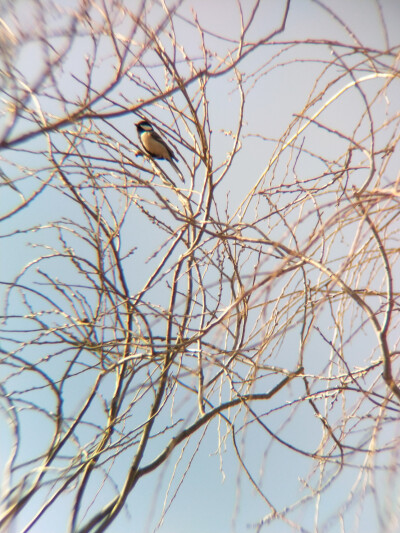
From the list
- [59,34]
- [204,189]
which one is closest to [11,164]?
[59,34]

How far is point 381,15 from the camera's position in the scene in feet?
3.90

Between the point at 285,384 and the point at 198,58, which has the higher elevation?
the point at 198,58

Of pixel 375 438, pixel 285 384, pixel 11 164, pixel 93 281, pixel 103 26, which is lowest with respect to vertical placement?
pixel 375 438

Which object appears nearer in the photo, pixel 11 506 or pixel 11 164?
pixel 11 506

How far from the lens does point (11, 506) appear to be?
121cm

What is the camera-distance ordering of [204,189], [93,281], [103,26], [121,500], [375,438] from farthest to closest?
[93,281] < [204,189] < [103,26] < [121,500] < [375,438]

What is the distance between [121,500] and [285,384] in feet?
1.60

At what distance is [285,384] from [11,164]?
0.99 m

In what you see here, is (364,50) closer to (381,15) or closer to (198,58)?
(381,15)

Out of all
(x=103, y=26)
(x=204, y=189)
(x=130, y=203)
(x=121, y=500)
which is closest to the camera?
(x=121, y=500)

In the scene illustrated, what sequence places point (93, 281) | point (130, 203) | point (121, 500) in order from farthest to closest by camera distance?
1. point (130, 203)
2. point (93, 281)
3. point (121, 500)

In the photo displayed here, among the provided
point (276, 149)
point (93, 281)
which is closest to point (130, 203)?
point (93, 281)

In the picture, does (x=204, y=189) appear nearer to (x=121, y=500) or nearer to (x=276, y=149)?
(x=276, y=149)

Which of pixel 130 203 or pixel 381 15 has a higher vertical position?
pixel 130 203
